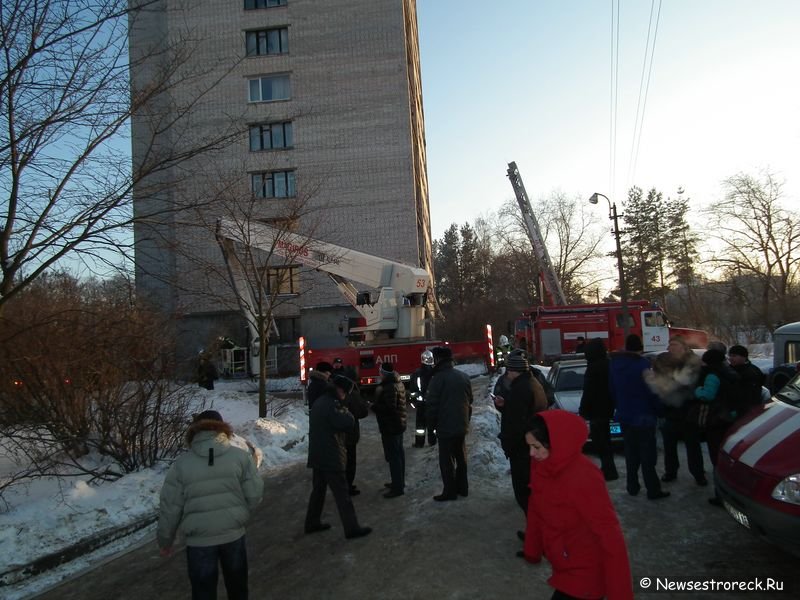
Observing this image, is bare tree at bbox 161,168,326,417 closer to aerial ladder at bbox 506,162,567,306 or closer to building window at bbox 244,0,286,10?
aerial ladder at bbox 506,162,567,306

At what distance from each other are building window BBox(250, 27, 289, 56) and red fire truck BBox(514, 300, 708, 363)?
19.8m

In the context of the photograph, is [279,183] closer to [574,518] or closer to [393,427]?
[393,427]

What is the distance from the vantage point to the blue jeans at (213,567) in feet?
11.9

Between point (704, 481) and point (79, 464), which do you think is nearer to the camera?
point (704, 481)

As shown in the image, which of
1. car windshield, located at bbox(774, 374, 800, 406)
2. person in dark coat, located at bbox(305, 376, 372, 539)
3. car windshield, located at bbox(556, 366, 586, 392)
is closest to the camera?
car windshield, located at bbox(774, 374, 800, 406)

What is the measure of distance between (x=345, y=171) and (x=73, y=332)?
76.2ft

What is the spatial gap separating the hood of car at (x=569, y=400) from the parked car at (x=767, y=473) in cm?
354

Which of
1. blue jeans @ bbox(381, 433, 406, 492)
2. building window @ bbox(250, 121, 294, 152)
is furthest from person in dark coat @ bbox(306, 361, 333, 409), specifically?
building window @ bbox(250, 121, 294, 152)

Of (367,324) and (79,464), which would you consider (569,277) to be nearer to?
(367,324)

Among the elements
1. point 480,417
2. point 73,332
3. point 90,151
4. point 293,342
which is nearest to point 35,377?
point 73,332

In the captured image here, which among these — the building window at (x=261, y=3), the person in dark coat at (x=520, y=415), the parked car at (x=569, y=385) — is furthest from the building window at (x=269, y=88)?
the person in dark coat at (x=520, y=415)

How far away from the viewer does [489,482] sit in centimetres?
736

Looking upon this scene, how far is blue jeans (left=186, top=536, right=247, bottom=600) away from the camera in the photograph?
11.9 ft

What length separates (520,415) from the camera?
17.9ft
